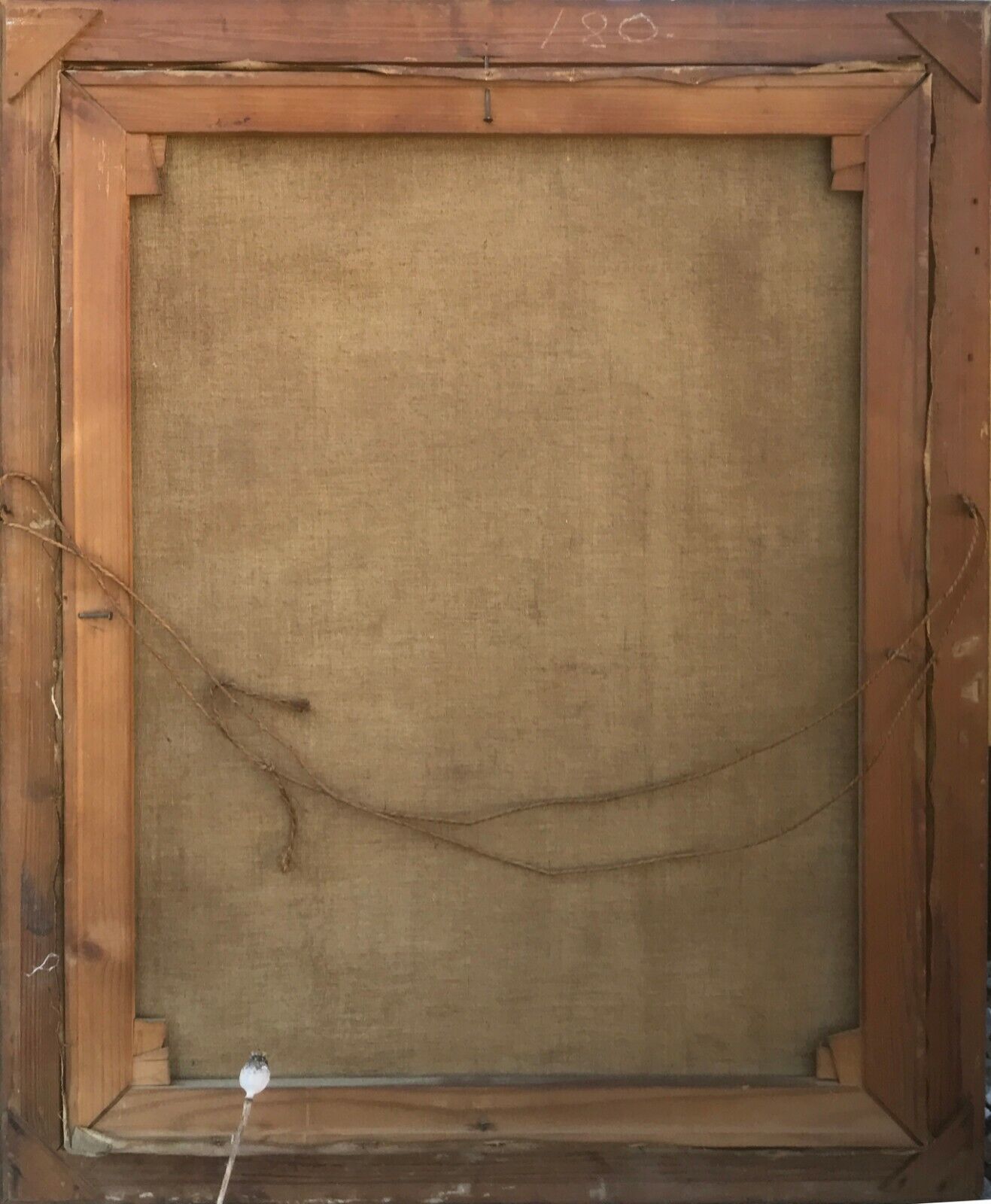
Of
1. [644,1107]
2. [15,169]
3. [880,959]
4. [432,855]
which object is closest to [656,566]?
[432,855]

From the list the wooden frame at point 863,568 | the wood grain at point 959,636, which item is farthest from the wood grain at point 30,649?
the wood grain at point 959,636

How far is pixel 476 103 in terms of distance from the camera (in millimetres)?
1371

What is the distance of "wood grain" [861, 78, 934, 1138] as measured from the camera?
4.53 ft

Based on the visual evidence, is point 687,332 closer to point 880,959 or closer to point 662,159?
point 662,159

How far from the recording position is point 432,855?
140 cm

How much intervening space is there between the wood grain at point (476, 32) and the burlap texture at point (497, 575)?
10cm

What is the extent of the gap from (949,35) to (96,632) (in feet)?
4.17

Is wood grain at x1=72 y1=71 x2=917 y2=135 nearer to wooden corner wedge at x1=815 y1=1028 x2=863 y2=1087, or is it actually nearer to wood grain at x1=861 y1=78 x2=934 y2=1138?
wood grain at x1=861 y1=78 x2=934 y2=1138

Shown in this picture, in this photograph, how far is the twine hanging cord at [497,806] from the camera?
1.39m

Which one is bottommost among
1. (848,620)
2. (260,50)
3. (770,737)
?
A: (770,737)

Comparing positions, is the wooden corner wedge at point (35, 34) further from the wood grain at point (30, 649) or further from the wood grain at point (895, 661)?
the wood grain at point (895, 661)

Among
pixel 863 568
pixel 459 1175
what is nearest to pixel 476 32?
pixel 863 568

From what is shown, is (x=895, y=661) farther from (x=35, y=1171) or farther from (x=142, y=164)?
(x=35, y=1171)

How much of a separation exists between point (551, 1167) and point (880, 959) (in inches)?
18.9
